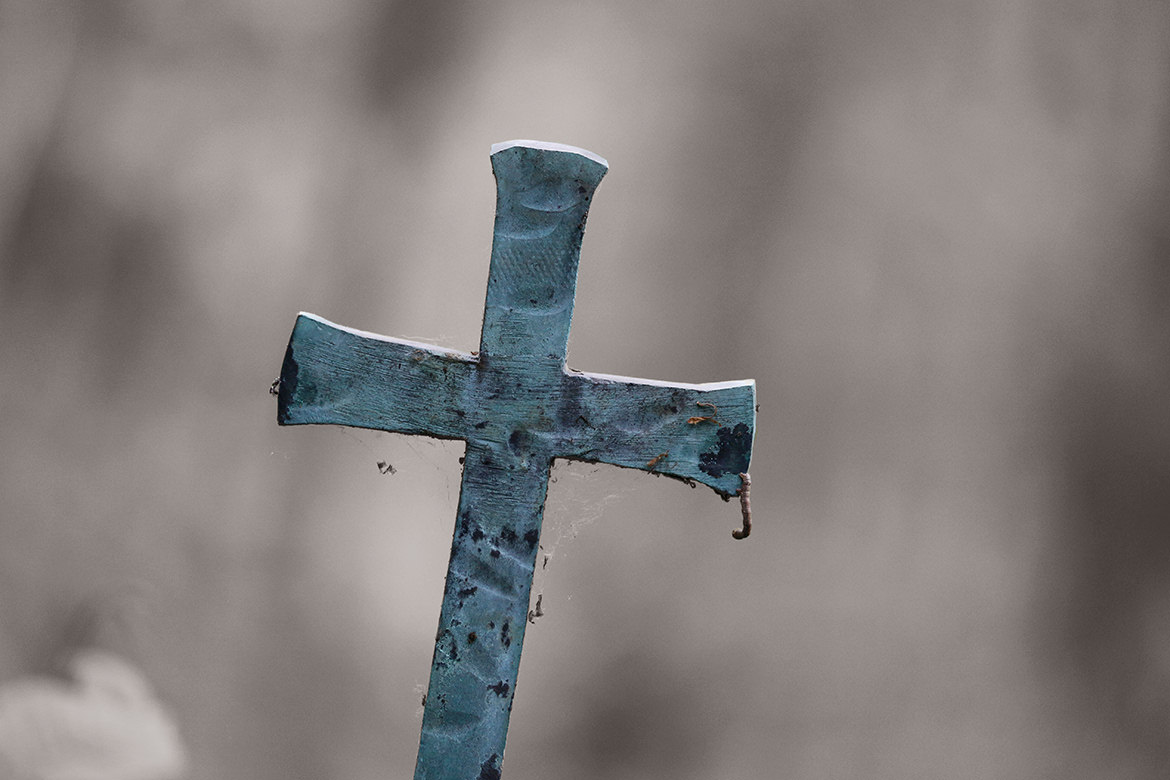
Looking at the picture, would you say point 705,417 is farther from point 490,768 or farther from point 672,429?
point 490,768

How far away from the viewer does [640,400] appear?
918mm

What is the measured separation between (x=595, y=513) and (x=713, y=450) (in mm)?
784

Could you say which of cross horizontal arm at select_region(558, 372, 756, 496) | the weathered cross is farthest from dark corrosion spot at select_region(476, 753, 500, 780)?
cross horizontal arm at select_region(558, 372, 756, 496)

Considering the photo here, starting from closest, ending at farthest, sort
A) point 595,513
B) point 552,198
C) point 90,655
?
point 552,198 < point 595,513 < point 90,655

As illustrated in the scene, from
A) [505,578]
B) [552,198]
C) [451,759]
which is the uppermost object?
[552,198]

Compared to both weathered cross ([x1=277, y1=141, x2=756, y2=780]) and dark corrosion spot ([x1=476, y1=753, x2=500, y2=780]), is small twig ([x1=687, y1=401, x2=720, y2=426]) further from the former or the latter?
dark corrosion spot ([x1=476, y1=753, x2=500, y2=780])

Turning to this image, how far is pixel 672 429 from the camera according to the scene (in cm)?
92

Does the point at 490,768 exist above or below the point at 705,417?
below

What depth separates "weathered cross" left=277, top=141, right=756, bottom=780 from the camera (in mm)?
892

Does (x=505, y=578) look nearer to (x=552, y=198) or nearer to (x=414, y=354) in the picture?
(x=414, y=354)

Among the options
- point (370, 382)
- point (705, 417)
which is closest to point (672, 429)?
point (705, 417)

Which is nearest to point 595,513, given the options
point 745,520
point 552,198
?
point 745,520

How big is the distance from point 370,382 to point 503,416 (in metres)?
0.12

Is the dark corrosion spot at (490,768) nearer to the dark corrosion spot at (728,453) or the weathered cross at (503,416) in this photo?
the weathered cross at (503,416)
